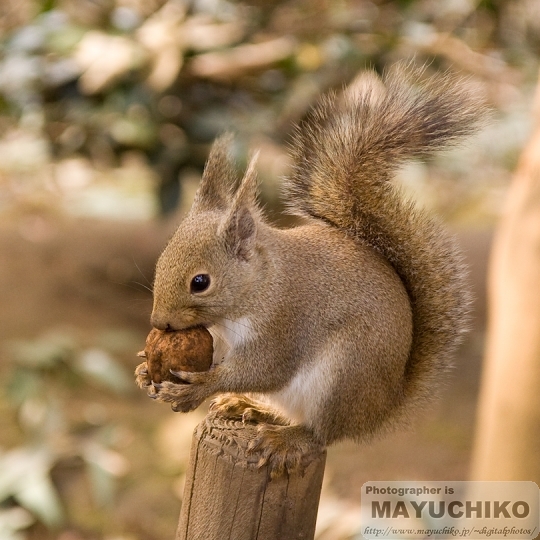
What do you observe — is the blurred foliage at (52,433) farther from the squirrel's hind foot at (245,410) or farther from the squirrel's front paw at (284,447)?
the squirrel's front paw at (284,447)

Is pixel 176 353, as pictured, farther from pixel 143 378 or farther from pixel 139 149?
pixel 139 149

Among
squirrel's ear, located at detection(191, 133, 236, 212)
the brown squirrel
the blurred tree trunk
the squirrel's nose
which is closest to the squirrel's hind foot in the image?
the brown squirrel

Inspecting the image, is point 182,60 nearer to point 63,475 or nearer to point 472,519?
point 63,475

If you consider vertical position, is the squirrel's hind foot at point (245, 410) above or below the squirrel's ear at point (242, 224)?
below

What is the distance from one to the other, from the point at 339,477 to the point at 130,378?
114cm

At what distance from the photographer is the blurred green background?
3.02m

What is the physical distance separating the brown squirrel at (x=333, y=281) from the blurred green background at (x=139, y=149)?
39.6 inches

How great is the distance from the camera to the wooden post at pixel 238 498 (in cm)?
129

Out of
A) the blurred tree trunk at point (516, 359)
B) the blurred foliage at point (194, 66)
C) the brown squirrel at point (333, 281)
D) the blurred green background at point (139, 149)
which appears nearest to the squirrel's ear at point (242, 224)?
the brown squirrel at point (333, 281)

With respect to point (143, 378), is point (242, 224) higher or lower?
higher

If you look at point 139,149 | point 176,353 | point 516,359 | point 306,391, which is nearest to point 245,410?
point 306,391

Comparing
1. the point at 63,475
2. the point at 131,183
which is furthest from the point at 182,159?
the point at 131,183

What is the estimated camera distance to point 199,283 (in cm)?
153

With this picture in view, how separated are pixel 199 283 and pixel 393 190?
47cm
